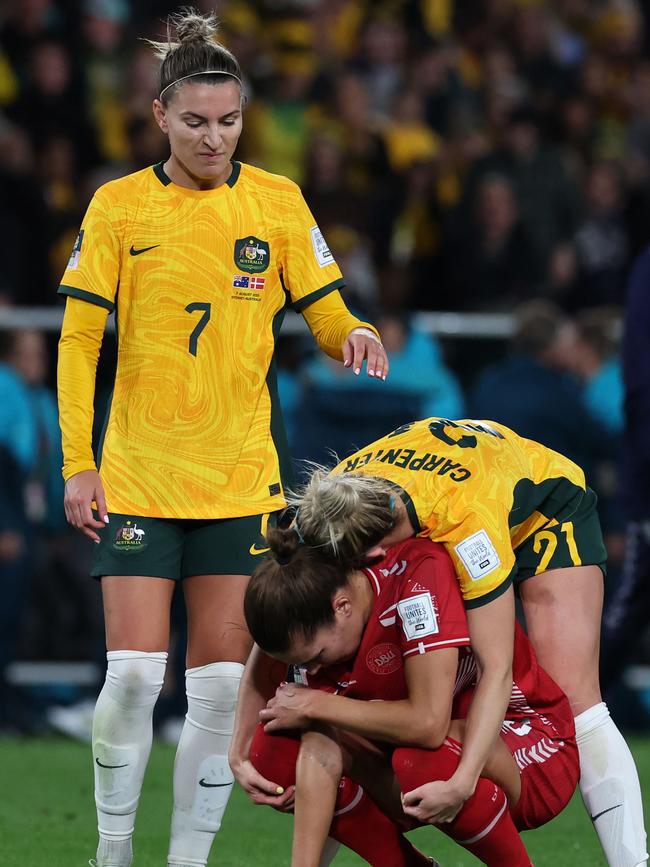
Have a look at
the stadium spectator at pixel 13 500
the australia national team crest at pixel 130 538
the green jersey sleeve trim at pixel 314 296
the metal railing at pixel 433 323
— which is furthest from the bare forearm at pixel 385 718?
the metal railing at pixel 433 323

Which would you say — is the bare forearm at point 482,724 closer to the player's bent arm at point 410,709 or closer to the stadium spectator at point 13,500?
the player's bent arm at point 410,709

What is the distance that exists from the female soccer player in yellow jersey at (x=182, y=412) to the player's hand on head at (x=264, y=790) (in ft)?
1.47

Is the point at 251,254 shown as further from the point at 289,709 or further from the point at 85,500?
the point at 289,709

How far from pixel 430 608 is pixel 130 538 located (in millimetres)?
999

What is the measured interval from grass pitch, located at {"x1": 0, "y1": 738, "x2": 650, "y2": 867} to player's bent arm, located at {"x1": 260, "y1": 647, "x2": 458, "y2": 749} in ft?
4.17

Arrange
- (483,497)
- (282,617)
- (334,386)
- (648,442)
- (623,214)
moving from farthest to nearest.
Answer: (623,214)
(334,386)
(648,442)
(483,497)
(282,617)

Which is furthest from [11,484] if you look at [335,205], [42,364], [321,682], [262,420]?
[321,682]

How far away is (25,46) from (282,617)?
711cm

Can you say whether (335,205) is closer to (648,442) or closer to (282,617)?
(648,442)

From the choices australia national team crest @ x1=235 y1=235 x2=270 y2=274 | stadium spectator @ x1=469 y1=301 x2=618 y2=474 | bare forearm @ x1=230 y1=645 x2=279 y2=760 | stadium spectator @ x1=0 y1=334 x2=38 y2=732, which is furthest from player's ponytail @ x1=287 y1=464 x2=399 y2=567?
stadium spectator @ x1=0 y1=334 x2=38 y2=732

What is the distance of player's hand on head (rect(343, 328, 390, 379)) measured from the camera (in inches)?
167

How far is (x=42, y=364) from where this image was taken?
8.12 m

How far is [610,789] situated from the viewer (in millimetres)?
3988

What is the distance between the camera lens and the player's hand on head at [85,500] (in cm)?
414
